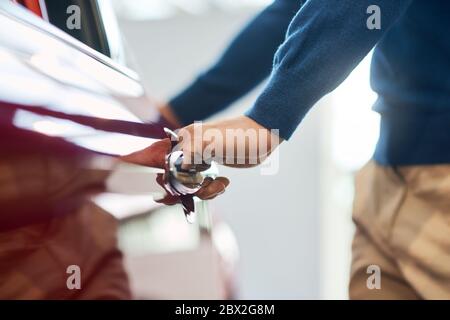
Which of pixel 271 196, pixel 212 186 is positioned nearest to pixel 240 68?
pixel 212 186

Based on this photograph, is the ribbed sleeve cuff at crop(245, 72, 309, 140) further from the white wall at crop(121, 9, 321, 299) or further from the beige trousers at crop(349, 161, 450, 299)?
the white wall at crop(121, 9, 321, 299)

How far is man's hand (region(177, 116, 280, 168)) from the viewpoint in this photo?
419 mm

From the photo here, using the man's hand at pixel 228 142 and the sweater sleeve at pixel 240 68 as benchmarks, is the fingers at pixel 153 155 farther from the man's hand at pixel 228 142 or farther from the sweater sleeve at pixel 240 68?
the sweater sleeve at pixel 240 68

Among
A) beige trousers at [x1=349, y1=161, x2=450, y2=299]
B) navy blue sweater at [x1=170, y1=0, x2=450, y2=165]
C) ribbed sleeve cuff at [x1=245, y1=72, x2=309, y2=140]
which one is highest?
navy blue sweater at [x1=170, y1=0, x2=450, y2=165]

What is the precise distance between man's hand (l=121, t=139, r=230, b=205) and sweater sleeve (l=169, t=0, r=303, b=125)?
0.57 feet

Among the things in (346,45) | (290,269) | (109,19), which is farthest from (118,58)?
(290,269)

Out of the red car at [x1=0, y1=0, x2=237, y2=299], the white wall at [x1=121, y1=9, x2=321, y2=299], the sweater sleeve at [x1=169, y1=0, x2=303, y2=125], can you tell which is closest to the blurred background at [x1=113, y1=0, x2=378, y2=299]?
the white wall at [x1=121, y1=9, x2=321, y2=299]

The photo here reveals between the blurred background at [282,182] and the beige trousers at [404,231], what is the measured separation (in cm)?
19

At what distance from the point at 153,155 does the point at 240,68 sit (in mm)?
201

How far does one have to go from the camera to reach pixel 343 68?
42 cm

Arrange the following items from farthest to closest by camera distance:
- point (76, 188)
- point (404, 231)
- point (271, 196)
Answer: point (271, 196) → point (404, 231) → point (76, 188)

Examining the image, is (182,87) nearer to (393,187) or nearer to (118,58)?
(118,58)

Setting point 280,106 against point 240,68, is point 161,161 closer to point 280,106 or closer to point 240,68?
point 280,106

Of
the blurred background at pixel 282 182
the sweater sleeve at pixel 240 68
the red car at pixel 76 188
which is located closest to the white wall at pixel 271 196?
the blurred background at pixel 282 182
